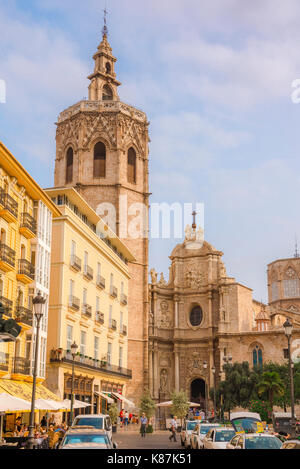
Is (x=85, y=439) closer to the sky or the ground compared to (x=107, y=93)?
closer to the ground

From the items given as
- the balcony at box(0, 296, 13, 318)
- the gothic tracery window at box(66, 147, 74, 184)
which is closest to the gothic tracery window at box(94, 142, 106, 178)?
the gothic tracery window at box(66, 147, 74, 184)

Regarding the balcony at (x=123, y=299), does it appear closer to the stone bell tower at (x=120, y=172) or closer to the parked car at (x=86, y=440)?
the stone bell tower at (x=120, y=172)

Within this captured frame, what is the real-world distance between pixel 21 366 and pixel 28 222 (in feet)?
25.1

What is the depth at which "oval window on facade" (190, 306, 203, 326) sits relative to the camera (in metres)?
71.6

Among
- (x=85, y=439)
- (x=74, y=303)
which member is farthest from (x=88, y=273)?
(x=85, y=439)

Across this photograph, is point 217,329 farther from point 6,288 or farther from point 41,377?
point 6,288

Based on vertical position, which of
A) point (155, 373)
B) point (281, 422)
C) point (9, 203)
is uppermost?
point (9, 203)

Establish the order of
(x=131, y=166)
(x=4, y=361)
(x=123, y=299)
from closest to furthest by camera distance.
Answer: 1. (x=4, y=361)
2. (x=123, y=299)
3. (x=131, y=166)

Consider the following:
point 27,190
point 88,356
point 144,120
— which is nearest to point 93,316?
point 88,356

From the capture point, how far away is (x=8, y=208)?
29531mm

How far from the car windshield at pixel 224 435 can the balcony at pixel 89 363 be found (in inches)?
650

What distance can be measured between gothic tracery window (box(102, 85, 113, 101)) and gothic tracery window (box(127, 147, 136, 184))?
9.27m

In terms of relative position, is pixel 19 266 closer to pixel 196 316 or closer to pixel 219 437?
pixel 219 437

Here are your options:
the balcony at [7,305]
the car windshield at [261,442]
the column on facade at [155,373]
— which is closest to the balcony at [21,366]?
the balcony at [7,305]
